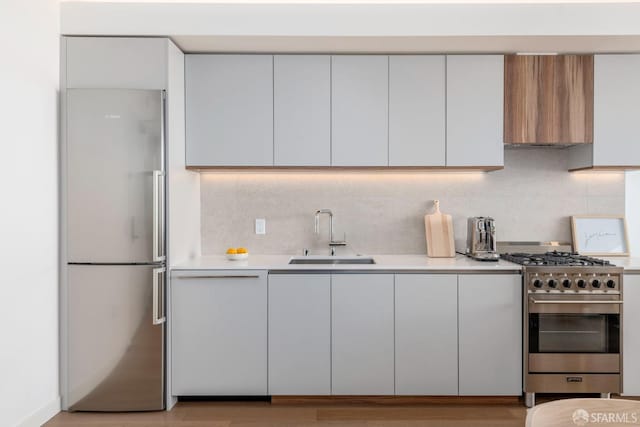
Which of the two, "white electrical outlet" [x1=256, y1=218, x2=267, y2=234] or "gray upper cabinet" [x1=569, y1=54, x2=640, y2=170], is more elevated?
"gray upper cabinet" [x1=569, y1=54, x2=640, y2=170]

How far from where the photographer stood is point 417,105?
128 inches

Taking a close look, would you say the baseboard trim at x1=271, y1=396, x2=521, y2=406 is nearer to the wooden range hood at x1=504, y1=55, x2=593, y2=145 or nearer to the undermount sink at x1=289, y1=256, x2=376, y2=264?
the undermount sink at x1=289, y1=256, x2=376, y2=264

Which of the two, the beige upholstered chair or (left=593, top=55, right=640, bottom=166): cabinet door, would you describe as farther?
(left=593, top=55, right=640, bottom=166): cabinet door

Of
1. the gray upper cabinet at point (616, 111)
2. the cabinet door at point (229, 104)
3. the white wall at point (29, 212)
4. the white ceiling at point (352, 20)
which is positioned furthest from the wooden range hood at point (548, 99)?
the white wall at point (29, 212)

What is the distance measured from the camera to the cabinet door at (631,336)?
294 cm

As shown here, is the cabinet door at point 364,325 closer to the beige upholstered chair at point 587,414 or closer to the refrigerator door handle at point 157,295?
the refrigerator door handle at point 157,295

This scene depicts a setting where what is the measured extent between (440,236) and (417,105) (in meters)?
0.96

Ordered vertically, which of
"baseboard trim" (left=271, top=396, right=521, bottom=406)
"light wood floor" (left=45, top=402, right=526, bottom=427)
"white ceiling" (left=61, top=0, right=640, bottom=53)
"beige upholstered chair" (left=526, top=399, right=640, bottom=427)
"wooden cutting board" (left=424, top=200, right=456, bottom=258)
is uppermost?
"white ceiling" (left=61, top=0, right=640, bottom=53)

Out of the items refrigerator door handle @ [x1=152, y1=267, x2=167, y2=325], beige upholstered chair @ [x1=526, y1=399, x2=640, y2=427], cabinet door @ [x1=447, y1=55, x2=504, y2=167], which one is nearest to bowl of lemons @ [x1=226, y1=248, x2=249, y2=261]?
refrigerator door handle @ [x1=152, y1=267, x2=167, y2=325]

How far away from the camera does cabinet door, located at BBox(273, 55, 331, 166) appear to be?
323cm

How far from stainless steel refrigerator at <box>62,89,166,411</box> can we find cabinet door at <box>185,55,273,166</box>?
393mm

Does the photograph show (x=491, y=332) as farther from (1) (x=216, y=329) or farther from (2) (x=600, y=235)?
(1) (x=216, y=329)

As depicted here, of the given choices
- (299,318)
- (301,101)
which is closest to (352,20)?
(301,101)

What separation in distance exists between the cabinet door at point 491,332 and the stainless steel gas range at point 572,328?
6cm
